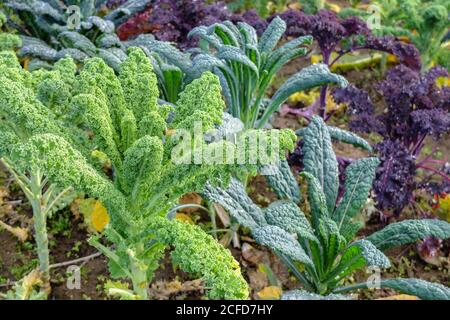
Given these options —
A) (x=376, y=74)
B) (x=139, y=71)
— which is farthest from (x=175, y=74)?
(x=376, y=74)

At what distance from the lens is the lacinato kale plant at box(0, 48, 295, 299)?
2.16 meters

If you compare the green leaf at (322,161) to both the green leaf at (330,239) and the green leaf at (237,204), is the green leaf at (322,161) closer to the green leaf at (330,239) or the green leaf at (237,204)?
the green leaf at (330,239)

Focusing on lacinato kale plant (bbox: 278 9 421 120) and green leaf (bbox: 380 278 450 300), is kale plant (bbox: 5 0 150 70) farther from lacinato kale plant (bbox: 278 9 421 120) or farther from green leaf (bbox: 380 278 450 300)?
green leaf (bbox: 380 278 450 300)

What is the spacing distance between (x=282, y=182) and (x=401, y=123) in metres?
0.99

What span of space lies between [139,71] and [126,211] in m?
0.67

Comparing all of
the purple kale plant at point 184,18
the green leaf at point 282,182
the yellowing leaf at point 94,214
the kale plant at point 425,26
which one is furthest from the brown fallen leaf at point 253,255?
the kale plant at point 425,26

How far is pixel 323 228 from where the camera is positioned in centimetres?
268

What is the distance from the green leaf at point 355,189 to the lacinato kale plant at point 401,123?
0.34 m

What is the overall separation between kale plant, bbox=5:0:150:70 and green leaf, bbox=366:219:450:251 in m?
1.91

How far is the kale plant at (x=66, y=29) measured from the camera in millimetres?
3729

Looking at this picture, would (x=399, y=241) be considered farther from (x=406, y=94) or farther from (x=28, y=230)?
(x=28, y=230)

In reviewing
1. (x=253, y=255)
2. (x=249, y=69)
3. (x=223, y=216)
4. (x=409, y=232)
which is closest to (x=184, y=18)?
(x=249, y=69)

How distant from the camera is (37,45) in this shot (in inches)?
150

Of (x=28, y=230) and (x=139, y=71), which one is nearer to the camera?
(x=139, y=71)
